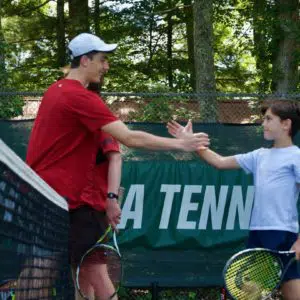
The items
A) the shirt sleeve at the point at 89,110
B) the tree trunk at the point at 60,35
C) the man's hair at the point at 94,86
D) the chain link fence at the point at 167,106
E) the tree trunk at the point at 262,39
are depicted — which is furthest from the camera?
the tree trunk at the point at 60,35

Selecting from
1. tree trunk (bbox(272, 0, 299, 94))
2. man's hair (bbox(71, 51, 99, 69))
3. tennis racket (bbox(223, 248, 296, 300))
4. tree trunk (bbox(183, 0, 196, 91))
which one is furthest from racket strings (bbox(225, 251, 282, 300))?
tree trunk (bbox(183, 0, 196, 91))

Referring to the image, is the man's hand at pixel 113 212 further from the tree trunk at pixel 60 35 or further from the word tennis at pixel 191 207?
the tree trunk at pixel 60 35

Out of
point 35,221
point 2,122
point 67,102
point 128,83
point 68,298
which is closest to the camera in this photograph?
point 35,221

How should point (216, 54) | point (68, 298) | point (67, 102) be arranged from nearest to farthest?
1. point (67, 102)
2. point (68, 298)
3. point (216, 54)

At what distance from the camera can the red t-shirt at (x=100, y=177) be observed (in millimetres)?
4906

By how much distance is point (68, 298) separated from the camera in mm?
5434

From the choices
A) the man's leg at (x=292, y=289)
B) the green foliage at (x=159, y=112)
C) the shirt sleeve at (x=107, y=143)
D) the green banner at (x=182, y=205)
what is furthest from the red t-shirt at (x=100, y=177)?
the green foliage at (x=159, y=112)

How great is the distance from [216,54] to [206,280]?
17.1 m

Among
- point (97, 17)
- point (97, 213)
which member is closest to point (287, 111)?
point (97, 213)

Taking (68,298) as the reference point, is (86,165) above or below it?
above

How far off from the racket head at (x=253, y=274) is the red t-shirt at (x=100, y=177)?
32.9 inches

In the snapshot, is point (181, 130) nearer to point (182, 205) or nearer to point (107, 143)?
point (107, 143)

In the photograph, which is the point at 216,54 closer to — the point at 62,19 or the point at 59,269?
the point at 62,19

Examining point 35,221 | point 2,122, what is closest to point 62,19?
point 2,122
